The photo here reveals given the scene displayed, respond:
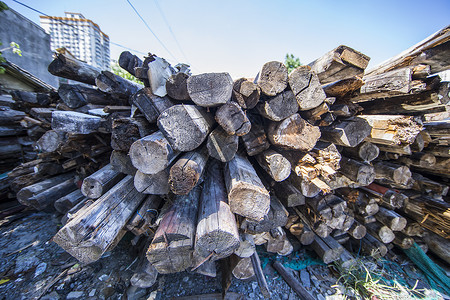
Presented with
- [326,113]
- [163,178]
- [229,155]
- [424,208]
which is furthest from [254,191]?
[424,208]

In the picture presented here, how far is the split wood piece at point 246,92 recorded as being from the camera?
1613 mm

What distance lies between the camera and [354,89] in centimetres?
189

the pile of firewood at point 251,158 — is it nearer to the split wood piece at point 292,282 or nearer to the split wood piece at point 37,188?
the split wood piece at point 37,188

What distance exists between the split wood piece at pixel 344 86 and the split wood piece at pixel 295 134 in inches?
24.3

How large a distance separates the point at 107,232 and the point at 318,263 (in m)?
2.87

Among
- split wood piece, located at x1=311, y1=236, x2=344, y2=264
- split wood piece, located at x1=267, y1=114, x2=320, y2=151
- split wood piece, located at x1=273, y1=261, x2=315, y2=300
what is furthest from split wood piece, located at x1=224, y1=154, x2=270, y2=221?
Result: split wood piece, located at x1=311, y1=236, x2=344, y2=264

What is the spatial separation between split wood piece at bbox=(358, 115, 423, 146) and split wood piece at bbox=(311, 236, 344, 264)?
1.61m

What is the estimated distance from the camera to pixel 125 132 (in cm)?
169

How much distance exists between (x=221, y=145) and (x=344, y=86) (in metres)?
1.49

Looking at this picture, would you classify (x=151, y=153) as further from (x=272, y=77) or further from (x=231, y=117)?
(x=272, y=77)

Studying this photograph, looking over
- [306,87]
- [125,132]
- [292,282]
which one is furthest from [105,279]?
[306,87]

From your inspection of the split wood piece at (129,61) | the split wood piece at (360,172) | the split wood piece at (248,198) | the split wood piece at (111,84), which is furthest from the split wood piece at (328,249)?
the split wood piece at (111,84)

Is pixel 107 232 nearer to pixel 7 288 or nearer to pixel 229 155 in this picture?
pixel 229 155

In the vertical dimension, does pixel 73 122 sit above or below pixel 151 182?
above
